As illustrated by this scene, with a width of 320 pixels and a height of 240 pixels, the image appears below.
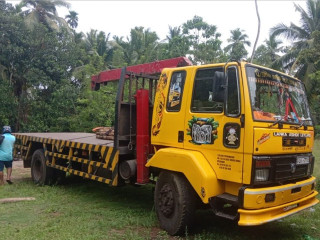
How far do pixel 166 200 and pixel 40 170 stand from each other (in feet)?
15.1

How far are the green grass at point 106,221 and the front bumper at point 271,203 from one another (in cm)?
58

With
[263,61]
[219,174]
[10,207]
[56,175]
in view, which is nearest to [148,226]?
[219,174]

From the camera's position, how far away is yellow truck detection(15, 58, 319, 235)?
404cm

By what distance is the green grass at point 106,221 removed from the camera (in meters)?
4.73

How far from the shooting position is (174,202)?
4.70m

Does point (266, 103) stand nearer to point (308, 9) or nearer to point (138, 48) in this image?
point (308, 9)

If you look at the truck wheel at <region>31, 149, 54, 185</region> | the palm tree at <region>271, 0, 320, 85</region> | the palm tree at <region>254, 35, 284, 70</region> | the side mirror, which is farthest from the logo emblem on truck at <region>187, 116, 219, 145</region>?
the palm tree at <region>254, 35, 284, 70</region>

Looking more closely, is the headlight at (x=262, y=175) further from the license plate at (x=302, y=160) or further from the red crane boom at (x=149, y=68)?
the red crane boom at (x=149, y=68)

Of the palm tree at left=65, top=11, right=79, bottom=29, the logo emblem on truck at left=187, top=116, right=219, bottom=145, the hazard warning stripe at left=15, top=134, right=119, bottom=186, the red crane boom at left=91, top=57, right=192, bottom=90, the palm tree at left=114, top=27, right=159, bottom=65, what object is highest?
the palm tree at left=65, top=11, right=79, bottom=29

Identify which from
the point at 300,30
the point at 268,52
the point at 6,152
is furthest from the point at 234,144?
the point at 268,52

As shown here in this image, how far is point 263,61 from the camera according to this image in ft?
80.5

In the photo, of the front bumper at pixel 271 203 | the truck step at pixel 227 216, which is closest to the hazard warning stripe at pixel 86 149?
the truck step at pixel 227 216

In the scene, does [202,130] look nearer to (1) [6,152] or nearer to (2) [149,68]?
(2) [149,68]

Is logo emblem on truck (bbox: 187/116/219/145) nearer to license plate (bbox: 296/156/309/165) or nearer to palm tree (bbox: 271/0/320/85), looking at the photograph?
license plate (bbox: 296/156/309/165)
